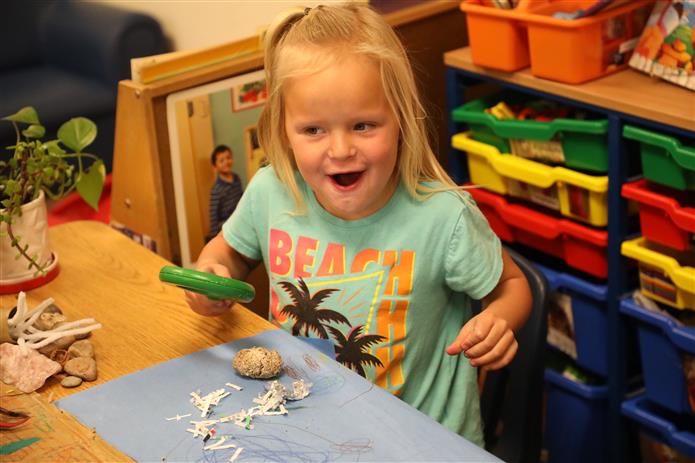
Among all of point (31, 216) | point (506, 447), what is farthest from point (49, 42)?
point (506, 447)

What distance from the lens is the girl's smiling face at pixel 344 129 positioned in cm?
116

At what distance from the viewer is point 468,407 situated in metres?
1.29

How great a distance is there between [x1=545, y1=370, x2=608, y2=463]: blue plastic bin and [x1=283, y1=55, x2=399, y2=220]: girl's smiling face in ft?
2.79

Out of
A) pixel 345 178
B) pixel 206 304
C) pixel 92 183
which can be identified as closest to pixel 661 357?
pixel 345 178

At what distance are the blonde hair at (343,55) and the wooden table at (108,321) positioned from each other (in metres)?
0.22

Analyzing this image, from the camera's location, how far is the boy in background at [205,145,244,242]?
1.75 meters

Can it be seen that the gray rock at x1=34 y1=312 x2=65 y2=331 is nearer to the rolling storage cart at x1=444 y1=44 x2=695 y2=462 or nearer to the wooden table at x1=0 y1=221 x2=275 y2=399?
the wooden table at x1=0 y1=221 x2=275 y2=399

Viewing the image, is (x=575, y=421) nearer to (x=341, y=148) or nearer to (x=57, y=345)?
(x=341, y=148)

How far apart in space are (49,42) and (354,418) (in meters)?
1.14

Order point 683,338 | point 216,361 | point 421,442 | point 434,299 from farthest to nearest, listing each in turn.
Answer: point 683,338 → point 434,299 → point 216,361 → point 421,442

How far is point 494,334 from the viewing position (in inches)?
44.3

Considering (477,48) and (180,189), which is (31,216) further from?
(477,48)

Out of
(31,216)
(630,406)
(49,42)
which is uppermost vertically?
(49,42)

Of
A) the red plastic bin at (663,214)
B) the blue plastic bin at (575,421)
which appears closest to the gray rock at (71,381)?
the red plastic bin at (663,214)
